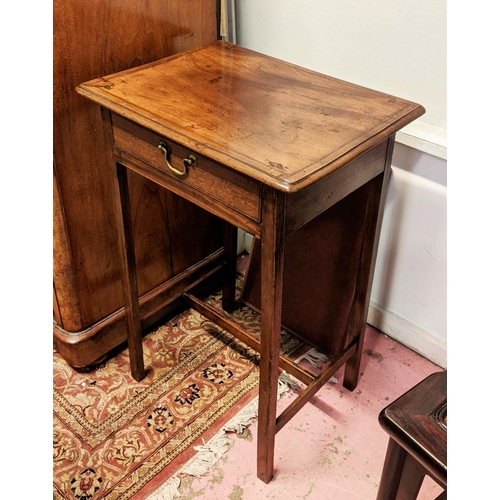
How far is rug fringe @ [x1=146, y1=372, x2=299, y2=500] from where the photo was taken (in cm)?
146

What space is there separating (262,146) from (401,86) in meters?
0.62

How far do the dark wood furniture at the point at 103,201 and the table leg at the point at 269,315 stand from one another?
500mm

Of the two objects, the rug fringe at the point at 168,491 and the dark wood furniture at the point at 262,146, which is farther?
the rug fringe at the point at 168,491

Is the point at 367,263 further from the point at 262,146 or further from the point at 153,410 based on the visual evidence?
the point at 153,410

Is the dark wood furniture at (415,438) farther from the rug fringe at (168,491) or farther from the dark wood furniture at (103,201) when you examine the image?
the dark wood furniture at (103,201)

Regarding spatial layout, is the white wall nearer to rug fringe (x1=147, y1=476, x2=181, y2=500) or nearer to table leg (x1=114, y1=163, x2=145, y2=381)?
table leg (x1=114, y1=163, x2=145, y2=381)

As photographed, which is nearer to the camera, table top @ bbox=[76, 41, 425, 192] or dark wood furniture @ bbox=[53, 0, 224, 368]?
table top @ bbox=[76, 41, 425, 192]

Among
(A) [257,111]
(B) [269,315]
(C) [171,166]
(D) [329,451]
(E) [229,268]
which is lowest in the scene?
(D) [329,451]

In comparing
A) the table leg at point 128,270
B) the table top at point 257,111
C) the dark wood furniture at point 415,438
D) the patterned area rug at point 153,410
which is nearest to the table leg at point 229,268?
the patterned area rug at point 153,410

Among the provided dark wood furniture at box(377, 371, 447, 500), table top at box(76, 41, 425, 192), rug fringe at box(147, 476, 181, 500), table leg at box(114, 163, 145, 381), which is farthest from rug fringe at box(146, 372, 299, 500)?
table top at box(76, 41, 425, 192)

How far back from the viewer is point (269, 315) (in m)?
1.23

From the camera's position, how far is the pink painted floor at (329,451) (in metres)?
1.48

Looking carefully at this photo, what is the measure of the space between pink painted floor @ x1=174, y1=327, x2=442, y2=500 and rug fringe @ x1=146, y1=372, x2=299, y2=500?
18 mm

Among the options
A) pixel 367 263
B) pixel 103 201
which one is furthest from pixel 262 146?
pixel 103 201
